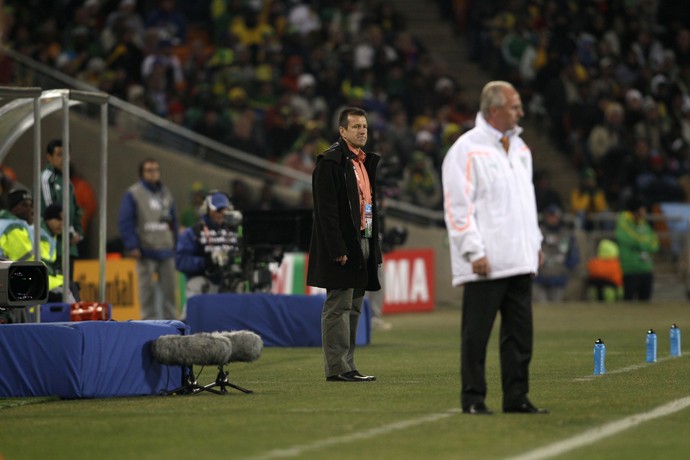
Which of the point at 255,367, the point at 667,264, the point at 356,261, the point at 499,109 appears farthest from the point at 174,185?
the point at 499,109

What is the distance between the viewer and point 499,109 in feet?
31.8

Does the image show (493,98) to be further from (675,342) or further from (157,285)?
(157,285)

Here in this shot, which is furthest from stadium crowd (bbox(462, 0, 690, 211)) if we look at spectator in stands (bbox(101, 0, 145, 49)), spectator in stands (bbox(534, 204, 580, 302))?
spectator in stands (bbox(101, 0, 145, 49))

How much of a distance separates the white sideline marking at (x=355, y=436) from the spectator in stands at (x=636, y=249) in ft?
59.3

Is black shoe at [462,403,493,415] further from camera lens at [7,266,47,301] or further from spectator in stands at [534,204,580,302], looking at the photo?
spectator in stands at [534,204,580,302]

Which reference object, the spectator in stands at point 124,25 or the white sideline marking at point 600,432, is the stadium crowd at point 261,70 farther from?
the white sideline marking at point 600,432

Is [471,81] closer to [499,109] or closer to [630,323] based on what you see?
[630,323]

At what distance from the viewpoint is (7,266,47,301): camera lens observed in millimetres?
11828

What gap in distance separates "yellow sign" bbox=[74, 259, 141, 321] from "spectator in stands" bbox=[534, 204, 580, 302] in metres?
8.98

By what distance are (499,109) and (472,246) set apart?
3.01 ft

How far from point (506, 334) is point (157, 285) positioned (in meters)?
11.3

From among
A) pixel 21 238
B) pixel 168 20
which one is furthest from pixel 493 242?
pixel 168 20

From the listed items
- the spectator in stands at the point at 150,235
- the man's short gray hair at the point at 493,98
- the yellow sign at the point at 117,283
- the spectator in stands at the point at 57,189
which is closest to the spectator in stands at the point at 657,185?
the yellow sign at the point at 117,283

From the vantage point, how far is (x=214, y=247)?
61.8 ft
